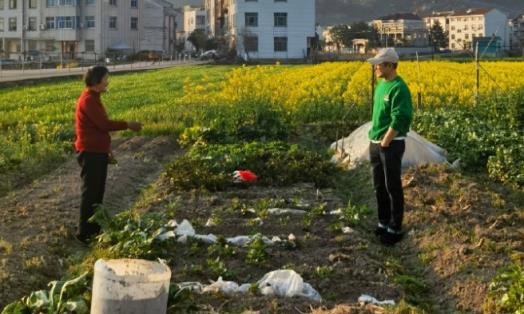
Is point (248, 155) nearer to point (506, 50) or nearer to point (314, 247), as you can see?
point (314, 247)

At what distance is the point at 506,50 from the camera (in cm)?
7219

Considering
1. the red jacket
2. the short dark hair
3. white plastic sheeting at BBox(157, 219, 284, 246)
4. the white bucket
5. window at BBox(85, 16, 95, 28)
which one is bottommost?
white plastic sheeting at BBox(157, 219, 284, 246)

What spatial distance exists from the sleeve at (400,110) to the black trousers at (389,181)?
0.69 feet

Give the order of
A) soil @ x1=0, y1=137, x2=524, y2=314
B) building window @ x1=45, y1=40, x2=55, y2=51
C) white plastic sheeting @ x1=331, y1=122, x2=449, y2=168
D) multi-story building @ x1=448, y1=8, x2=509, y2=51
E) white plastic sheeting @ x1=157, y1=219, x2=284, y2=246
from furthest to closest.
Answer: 1. multi-story building @ x1=448, y1=8, x2=509, y2=51
2. building window @ x1=45, y1=40, x2=55, y2=51
3. white plastic sheeting @ x1=331, y1=122, x2=449, y2=168
4. white plastic sheeting @ x1=157, y1=219, x2=284, y2=246
5. soil @ x1=0, y1=137, x2=524, y2=314

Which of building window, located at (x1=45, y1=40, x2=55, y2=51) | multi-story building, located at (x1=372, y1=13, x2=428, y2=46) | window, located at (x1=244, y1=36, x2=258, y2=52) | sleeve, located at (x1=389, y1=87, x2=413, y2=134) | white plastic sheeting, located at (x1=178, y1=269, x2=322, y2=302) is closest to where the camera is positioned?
white plastic sheeting, located at (x1=178, y1=269, x2=322, y2=302)

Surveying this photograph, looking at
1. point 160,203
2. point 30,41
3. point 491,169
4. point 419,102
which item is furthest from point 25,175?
point 30,41

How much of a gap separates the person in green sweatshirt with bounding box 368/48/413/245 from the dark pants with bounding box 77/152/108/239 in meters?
2.66

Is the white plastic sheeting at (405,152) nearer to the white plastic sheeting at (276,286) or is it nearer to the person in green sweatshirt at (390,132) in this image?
the person in green sweatshirt at (390,132)

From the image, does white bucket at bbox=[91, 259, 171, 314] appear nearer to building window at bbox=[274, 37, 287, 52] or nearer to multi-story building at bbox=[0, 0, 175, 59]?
multi-story building at bbox=[0, 0, 175, 59]

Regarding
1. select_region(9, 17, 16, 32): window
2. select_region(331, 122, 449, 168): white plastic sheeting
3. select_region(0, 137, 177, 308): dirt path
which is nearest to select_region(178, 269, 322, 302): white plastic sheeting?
select_region(0, 137, 177, 308): dirt path

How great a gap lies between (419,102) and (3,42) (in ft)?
237

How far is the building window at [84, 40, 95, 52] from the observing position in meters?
76.0

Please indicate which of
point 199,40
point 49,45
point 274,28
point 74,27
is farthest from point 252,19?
point 49,45

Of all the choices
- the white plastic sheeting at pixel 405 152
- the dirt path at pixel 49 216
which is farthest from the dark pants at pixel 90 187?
the white plastic sheeting at pixel 405 152
